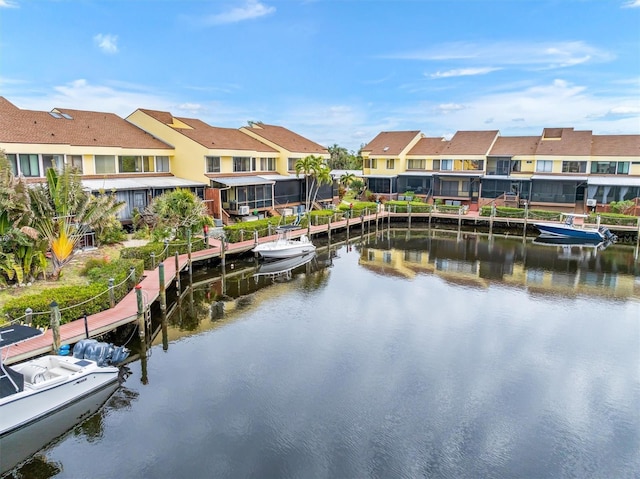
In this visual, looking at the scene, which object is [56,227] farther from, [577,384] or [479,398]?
[577,384]

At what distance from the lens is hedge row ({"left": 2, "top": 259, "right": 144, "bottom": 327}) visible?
1638cm

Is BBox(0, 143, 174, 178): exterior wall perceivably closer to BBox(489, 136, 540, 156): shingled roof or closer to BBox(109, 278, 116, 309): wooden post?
BBox(109, 278, 116, 309): wooden post

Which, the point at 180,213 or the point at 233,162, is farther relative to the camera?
the point at 233,162

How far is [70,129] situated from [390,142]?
132 feet

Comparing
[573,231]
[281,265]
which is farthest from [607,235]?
[281,265]

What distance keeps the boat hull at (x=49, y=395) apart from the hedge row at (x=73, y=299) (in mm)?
2670

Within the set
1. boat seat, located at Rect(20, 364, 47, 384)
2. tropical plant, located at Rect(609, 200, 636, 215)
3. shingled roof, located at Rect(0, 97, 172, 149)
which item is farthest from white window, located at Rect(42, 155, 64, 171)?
tropical plant, located at Rect(609, 200, 636, 215)

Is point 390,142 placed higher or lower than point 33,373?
higher

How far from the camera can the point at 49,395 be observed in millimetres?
13672

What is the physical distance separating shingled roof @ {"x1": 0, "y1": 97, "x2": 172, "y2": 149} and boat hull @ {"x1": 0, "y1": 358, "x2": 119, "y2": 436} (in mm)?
22571

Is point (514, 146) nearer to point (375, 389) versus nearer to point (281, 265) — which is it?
point (281, 265)

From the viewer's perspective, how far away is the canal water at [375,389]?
12250 millimetres

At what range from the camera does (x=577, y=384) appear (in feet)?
53.1

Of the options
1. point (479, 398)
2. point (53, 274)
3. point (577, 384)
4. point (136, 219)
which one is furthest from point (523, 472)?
point (136, 219)
